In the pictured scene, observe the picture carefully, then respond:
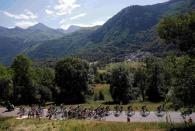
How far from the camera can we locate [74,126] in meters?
57.2

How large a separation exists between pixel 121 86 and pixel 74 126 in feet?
172

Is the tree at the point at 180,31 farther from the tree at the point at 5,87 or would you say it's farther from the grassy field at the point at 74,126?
the tree at the point at 5,87

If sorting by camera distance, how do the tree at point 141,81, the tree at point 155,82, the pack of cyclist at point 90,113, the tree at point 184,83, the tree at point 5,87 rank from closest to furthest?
the tree at point 184,83
the pack of cyclist at point 90,113
the tree at point 155,82
the tree at point 5,87
the tree at point 141,81

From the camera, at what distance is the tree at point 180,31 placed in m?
52.7

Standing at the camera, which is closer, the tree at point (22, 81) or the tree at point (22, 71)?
the tree at point (22, 81)

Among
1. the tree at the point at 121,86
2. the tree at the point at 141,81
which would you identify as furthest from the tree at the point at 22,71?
the tree at the point at 141,81

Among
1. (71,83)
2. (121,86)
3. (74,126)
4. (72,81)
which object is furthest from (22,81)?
(74,126)

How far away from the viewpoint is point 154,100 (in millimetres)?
108875

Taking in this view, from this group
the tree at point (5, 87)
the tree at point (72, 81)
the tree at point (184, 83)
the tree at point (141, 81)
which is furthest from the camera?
the tree at point (141, 81)

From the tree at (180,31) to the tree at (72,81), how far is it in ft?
208

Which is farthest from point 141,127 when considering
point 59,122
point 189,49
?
point 59,122

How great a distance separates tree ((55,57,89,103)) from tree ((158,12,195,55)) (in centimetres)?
6333

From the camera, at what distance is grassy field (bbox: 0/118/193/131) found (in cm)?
5053

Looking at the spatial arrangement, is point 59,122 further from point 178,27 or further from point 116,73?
point 116,73
